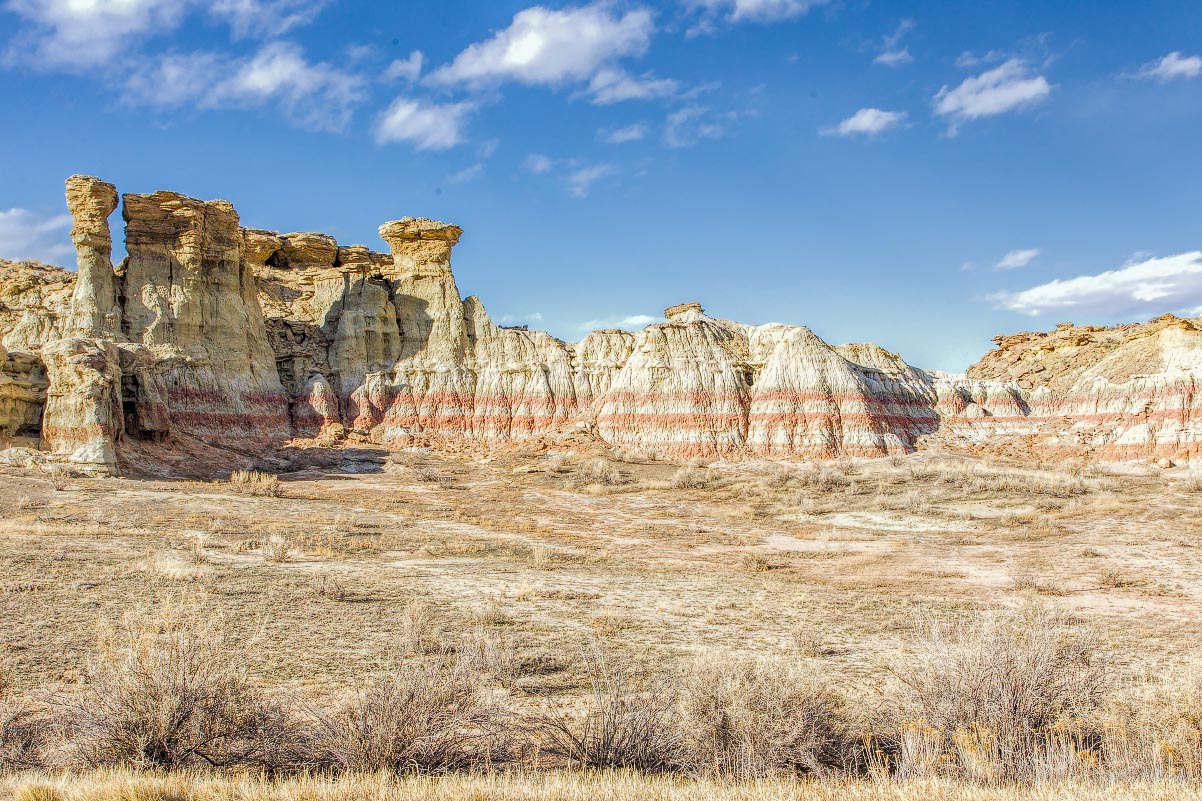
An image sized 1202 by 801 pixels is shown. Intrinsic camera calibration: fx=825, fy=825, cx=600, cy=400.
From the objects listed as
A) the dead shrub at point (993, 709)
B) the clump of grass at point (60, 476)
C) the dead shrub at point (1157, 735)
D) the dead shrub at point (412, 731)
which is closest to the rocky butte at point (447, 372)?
the clump of grass at point (60, 476)

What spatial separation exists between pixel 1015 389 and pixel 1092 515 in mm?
25664

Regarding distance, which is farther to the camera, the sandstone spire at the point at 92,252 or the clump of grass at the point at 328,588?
the sandstone spire at the point at 92,252

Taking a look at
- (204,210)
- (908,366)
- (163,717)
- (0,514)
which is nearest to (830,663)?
(163,717)

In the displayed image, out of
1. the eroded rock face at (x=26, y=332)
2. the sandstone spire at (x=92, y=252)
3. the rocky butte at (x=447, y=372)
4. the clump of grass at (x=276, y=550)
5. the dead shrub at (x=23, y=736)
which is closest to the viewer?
the dead shrub at (x=23, y=736)

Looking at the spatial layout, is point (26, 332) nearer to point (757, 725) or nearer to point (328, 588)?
point (328, 588)

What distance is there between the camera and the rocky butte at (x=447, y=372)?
37656 mm

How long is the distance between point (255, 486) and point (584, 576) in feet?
52.5

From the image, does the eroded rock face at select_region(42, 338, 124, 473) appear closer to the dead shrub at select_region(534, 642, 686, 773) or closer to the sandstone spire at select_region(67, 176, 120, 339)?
the sandstone spire at select_region(67, 176, 120, 339)

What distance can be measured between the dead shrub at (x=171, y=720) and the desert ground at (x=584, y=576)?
58 cm

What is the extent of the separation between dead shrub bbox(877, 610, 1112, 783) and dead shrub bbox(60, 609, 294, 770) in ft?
17.2

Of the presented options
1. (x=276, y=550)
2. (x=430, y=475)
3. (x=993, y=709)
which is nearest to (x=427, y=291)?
(x=430, y=475)

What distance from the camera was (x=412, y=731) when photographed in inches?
261

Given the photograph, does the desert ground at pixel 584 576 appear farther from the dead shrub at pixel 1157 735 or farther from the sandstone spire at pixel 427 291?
the sandstone spire at pixel 427 291

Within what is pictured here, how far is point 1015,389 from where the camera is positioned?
49250 millimetres
